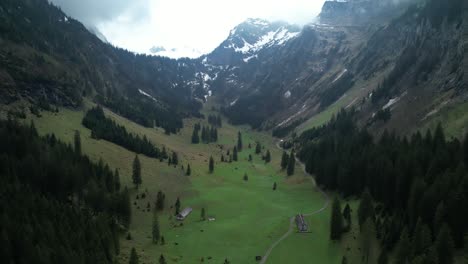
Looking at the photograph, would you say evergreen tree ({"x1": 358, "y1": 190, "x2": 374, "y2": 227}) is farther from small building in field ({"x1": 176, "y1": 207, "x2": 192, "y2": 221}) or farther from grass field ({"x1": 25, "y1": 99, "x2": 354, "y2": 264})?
small building in field ({"x1": 176, "y1": 207, "x2": 192, "y2": 221})

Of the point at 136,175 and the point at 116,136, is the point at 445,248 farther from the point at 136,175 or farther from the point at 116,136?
the point at 116,136

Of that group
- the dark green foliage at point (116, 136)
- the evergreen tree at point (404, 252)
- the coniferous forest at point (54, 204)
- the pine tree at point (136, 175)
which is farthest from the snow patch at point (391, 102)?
the coniferous forest at point (54, 204)

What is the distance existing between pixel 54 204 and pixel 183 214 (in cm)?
3802

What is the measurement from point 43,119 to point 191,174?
66.5 meters

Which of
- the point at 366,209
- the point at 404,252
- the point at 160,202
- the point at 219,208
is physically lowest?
the point at 404,252

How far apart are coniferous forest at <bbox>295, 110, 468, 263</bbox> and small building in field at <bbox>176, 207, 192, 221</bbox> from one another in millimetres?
46978

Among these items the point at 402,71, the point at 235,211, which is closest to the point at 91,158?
the point at 235,211

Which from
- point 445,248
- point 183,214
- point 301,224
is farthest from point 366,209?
point 183,214

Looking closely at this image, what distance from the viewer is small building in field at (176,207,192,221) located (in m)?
109

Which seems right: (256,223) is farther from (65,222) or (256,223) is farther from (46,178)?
(46,178)

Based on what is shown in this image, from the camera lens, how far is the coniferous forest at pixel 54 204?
60.8 m

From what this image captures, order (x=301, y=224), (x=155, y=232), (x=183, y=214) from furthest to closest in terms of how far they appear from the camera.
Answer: (x=183, y=214) → (x=301, y=224) → (x=155, y=232)

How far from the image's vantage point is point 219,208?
119 m

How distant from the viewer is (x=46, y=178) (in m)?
101
